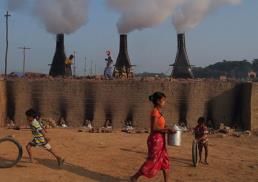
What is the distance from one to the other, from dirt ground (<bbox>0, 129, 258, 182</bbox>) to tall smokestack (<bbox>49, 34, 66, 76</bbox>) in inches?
495

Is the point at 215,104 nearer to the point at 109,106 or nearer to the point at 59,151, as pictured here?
the point at 109,106

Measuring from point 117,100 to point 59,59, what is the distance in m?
6.19

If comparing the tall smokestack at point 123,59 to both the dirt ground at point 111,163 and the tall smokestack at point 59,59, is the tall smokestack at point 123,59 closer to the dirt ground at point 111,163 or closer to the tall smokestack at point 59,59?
the tall smokestack at point 59,59

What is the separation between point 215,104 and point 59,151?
1177 cm

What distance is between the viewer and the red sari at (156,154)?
7.09 metres

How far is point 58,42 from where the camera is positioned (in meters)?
25.8

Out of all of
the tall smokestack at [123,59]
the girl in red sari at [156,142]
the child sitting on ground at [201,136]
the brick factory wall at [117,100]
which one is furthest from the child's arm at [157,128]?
the tall smokestack at [123,59]

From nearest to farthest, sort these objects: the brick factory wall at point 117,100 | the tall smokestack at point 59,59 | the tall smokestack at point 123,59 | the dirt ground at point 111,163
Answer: the dirt ground at point 111,163 < the brick factory wall at point 117,100 < the tall smokestack at point 123,59 < the tall smokestack at point 59,59

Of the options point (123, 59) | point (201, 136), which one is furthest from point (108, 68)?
point (201, 136)

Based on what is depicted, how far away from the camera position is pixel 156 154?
7.12 meters

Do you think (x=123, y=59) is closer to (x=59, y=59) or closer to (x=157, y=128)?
(x=59, y=59)

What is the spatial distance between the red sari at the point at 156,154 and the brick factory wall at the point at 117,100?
13.2 m

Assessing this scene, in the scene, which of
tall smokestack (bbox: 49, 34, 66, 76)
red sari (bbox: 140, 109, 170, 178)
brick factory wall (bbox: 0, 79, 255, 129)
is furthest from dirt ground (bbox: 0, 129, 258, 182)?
tall smokestack (bbox: 49, 34, 66, 76)

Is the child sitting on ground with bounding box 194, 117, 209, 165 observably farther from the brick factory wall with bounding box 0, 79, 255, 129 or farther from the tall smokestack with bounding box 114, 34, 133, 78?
the tall smokestack with bounding box 114, 34, 133, 78
